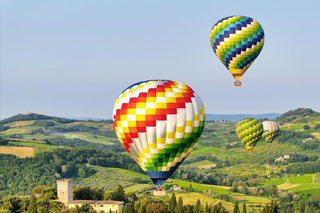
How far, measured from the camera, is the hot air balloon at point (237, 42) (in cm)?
6681

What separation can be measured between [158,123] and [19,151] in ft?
412

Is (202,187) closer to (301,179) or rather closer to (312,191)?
(312,191)

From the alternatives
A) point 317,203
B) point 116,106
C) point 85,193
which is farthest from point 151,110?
point 317,203

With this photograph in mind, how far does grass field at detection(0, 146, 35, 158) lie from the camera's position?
16300 cm

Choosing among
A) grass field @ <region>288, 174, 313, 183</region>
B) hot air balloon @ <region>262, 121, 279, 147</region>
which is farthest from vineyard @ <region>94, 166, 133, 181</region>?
hot air balloon @ <region>262, 121, 279, 147</region>

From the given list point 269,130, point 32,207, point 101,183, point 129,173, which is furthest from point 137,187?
point 32,207

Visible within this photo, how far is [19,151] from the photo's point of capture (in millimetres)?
165125

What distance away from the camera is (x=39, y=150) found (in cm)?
17175

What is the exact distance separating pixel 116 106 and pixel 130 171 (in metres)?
117

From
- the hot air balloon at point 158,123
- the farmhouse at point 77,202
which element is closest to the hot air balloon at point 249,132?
the farmhouse at point 77,202

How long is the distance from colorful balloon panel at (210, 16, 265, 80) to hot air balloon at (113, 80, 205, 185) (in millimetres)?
20154

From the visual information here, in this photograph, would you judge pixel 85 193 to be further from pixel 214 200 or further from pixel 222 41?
pixel 214 200

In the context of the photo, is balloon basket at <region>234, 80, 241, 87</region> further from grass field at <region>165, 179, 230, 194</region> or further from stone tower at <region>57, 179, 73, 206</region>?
grass field at <region>165, 179, 230, 194</region>

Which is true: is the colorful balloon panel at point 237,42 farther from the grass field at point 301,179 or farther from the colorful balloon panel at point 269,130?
the grass field at point 301,179
